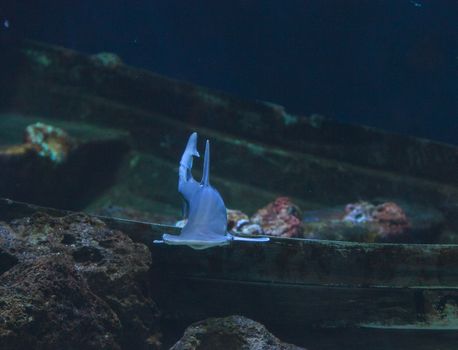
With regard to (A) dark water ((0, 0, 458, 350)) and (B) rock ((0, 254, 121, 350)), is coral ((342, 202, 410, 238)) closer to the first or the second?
(A) dark water ((0, 0, 458, 350))

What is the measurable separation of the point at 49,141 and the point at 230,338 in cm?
494

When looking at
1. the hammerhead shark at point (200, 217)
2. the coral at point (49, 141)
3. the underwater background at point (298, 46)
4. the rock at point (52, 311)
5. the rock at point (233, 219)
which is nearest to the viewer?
the hammerhead shark at point (200, 217)

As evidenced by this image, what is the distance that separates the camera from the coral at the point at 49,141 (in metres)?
6.36

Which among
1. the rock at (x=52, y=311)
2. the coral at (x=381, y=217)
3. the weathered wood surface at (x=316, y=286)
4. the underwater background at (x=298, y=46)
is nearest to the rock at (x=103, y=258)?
the rock at (x=52, y=311)

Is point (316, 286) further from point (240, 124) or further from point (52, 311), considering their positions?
point (240, 124)

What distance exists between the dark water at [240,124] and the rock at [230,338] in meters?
0.67

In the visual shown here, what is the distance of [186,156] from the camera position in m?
3.03

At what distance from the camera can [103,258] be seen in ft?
11.3

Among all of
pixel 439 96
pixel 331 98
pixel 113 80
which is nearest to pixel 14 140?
pixel 113 80

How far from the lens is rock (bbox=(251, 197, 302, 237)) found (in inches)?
213

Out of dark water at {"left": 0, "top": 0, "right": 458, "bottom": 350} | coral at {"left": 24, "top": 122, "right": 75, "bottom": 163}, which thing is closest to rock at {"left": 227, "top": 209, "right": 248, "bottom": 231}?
dark water at {"left": 0, "top": 0, "right": 458, "bottom": 350}

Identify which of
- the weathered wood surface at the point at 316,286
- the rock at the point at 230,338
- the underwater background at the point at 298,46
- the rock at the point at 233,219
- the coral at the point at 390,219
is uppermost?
the underwater background at the point at 298,46

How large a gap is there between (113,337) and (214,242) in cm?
137

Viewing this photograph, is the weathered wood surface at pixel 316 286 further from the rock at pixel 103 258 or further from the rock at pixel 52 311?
the rock at pixel 52 311
